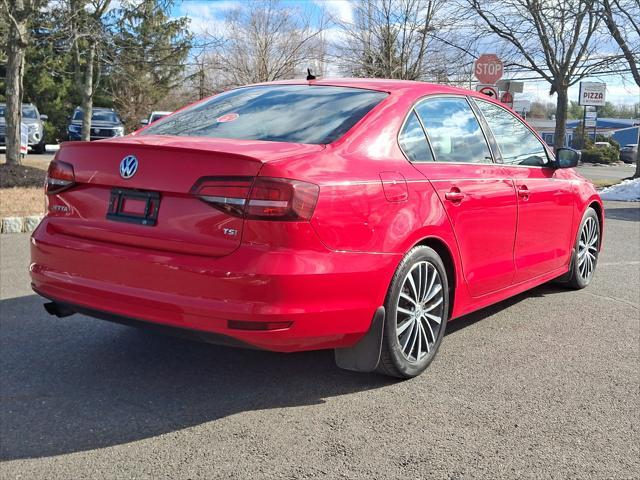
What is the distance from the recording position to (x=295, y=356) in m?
4.38

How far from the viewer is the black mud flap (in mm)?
3572

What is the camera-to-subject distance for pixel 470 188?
4320mm

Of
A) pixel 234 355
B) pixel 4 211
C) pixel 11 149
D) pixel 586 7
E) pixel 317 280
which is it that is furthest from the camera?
pixel 586 7

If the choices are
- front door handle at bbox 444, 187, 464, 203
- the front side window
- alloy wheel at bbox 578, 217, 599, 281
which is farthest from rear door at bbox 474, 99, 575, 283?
front door handle at bbox 444, 187, 464, 203

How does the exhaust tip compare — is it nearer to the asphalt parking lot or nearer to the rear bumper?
the rear bumper

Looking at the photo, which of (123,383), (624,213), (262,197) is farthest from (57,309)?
(624,213)

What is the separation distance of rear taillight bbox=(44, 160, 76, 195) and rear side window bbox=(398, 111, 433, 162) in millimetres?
1799

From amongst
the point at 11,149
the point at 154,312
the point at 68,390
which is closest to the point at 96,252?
the point at 154,312

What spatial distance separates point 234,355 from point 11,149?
38.9 feet

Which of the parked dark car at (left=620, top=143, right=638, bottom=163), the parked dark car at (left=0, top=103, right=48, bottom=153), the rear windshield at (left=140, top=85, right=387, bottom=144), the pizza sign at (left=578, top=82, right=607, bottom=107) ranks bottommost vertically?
the rear windshield at (left=140, top=85, right=387, bottom=144)

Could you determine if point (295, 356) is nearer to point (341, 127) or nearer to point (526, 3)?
point (341, 127)

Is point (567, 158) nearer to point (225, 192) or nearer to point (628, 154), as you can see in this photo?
point (225, 192)

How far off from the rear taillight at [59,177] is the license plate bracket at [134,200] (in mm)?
339

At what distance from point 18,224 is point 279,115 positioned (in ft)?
20.6
